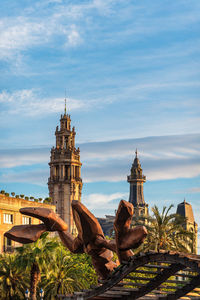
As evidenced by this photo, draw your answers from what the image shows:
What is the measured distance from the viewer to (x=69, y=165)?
382 feet

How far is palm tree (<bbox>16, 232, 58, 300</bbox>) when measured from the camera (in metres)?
43.8

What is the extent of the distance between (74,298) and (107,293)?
51.4 inches

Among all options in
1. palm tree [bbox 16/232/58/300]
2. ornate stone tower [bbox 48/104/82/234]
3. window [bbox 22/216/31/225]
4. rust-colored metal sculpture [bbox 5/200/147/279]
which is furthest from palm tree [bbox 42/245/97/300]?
ornate stone tower [bbox 48/104/82/234]

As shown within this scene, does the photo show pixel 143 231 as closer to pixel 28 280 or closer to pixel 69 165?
pixel 28 280

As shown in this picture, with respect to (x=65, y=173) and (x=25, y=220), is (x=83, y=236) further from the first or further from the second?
(x=65, y=173)

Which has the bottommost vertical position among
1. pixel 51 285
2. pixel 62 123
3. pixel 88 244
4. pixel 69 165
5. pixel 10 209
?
pixel 51 285

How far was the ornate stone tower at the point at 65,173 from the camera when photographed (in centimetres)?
11481

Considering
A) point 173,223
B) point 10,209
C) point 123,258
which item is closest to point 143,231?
point 123,258

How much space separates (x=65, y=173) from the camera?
116 meters

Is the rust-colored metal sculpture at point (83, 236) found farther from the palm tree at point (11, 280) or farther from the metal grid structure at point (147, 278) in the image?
the palm tree at point (11, 280)

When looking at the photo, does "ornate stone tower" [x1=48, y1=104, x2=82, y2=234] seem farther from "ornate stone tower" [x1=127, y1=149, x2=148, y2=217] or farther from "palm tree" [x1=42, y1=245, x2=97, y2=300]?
"palm tree" [x1=42, y1=245, x2=97, y2=300]

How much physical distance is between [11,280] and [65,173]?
67.9 meters

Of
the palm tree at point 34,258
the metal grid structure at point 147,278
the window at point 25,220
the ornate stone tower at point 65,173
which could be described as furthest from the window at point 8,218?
the metal grid structure at point 147,278

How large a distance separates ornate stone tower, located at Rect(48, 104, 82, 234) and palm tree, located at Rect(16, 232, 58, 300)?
224 ft
